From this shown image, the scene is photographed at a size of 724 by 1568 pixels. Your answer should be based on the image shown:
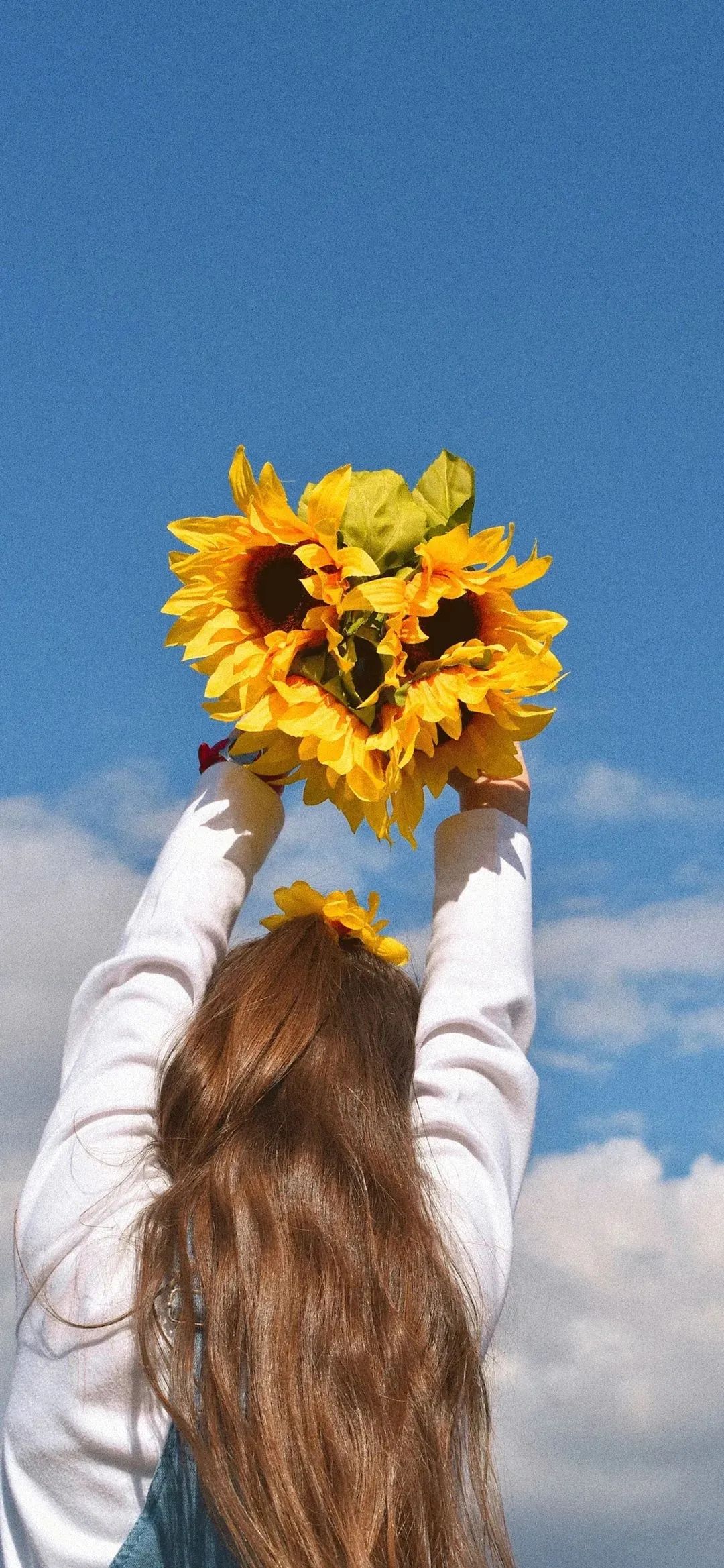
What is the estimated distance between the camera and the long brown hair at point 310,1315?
219 cm

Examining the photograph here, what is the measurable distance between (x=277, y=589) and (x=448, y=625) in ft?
1.24

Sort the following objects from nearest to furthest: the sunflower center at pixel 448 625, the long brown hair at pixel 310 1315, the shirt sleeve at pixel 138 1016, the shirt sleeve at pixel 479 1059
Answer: the long brown hair at pixel 310 1315
the shirt sleeve at pixel 138 1016
the shirt sleeve at pixel 479 1059
the sunflower center at pixel 448 625

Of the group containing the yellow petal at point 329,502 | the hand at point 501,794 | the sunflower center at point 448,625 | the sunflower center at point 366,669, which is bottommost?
the hand at point 501,794

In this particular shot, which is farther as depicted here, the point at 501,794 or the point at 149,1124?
the point at 501,794

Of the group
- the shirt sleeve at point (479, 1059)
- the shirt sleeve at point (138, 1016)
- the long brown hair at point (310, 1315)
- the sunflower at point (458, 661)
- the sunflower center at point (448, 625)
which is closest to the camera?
the long brown hair at point (310, 1315)

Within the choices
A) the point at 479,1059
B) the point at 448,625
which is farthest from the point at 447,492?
the point at 479,1059

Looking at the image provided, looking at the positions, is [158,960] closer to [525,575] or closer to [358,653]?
[358,653]

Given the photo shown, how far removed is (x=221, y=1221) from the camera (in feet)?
7.72

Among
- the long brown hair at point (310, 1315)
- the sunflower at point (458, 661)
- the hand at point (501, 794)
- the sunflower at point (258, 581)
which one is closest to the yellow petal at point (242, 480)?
the sunflower at point (258, 581)

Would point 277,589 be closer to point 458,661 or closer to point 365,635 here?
point 365,635

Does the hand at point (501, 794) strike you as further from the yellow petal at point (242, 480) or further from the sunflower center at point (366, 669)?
the yellow petal at point (242, 480)

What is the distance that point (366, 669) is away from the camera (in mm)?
3275

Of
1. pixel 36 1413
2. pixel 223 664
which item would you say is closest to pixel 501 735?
pixel 223 664

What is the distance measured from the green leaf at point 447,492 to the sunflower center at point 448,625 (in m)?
0.19
